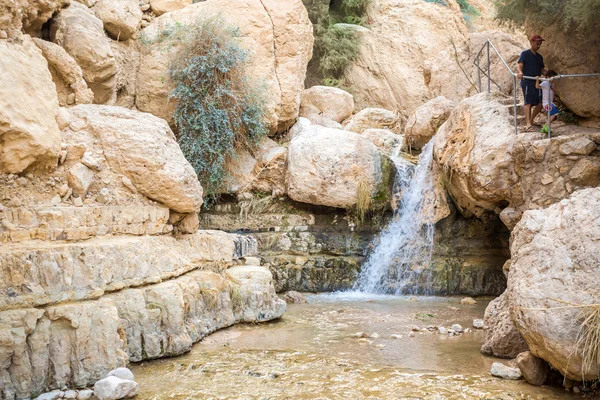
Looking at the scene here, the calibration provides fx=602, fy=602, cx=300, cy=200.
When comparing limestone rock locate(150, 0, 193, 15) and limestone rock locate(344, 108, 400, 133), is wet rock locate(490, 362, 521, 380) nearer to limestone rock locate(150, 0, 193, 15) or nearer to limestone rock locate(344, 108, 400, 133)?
limestone rock locate(344, 108, 400, 133)

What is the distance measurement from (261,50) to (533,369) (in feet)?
33.0

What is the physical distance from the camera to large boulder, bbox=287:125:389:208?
11.5 m

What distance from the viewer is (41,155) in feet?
20.2

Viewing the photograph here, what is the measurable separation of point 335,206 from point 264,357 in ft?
18.2

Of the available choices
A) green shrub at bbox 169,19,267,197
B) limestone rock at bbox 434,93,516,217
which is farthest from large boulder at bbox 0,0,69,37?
limestone rock at bbox 434,93,516,217

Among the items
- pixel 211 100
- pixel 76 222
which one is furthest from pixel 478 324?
pixel 211 100

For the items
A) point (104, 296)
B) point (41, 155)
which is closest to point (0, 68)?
point (41, 155)

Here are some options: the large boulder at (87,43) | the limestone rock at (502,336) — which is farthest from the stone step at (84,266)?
the large boulder at (87,43)

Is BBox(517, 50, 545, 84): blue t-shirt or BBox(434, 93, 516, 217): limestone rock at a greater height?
BBox(517, 50, 545, 84): blue t-shirt

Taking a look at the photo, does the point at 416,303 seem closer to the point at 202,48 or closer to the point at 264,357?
the point at 264,357

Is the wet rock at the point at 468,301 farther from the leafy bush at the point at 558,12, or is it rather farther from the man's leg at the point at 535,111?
the leafy bush at the point at 558,12

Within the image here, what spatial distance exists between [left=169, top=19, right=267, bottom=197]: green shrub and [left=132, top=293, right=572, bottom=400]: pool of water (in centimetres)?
445

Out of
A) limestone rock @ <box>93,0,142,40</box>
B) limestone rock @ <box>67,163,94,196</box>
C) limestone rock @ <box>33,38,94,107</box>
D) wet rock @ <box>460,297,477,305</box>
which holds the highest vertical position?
limestone rock @ <box>93,0,142,40</box>

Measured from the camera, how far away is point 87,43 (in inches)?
412
